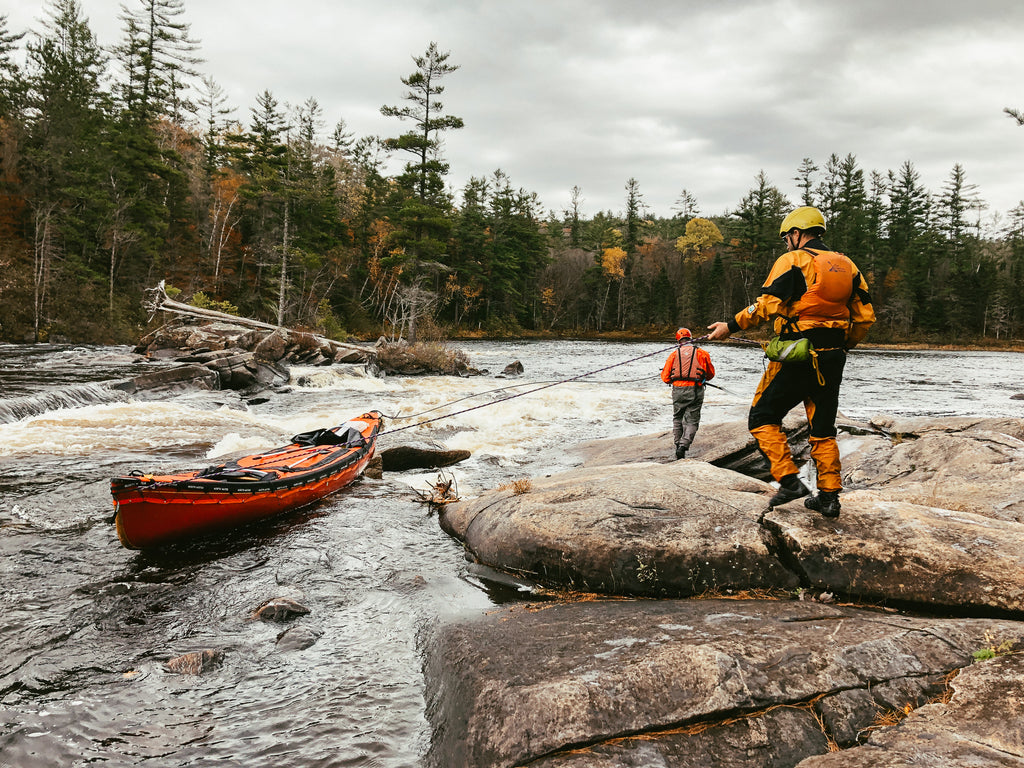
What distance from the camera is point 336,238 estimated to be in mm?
46844

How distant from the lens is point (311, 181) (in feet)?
139

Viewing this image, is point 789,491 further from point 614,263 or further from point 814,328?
point 614,263

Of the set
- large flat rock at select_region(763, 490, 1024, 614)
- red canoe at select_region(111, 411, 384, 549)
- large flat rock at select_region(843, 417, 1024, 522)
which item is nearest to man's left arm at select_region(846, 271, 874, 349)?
large flat rock at select_region(763, 490, 1024, 614)

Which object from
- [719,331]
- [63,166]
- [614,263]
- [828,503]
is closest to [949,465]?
[828,503]

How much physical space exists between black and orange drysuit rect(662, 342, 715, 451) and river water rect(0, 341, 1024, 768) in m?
2.24

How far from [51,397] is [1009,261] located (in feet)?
318

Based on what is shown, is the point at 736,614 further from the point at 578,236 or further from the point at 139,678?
the point at 578,236

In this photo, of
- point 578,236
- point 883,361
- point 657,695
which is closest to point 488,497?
point 657,695

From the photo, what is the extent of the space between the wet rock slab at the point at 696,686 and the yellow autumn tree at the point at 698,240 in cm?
8411

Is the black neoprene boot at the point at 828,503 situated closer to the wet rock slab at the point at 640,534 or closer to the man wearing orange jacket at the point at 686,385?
the wet rock slab at the point at 640,534

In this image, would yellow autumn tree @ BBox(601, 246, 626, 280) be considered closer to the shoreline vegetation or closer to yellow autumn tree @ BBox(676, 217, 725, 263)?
the shoreline vegetation

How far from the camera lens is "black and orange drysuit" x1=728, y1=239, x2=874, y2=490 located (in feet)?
13.8

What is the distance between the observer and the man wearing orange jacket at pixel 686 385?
9367mm

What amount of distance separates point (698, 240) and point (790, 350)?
8475 centimetres
